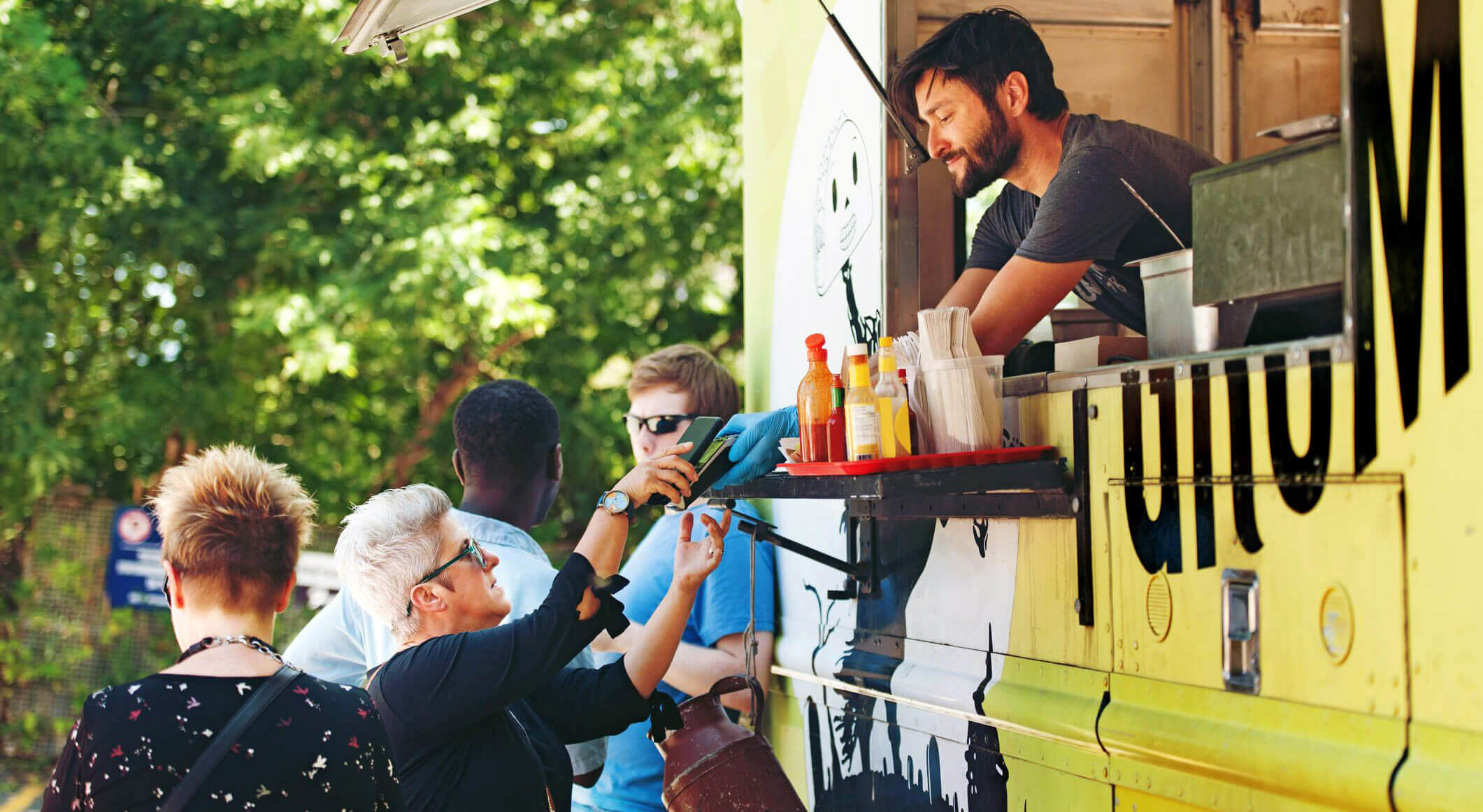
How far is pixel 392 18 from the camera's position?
142 inches

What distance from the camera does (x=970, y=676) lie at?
9.16ft

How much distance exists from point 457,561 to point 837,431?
A: 2.75 ft

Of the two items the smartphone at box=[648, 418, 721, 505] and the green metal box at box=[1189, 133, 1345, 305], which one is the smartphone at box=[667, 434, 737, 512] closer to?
the smartphone at box=[648, 418, 721, 505]

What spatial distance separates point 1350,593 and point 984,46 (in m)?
1.78

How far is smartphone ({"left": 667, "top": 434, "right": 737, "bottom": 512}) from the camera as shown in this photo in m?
2.87

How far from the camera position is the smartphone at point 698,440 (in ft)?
9.59

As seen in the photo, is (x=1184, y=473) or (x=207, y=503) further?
(x=207, y=503)

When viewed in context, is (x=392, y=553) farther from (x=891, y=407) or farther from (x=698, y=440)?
(x=891, y=407)

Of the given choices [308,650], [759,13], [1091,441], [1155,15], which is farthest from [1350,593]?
[759,13]

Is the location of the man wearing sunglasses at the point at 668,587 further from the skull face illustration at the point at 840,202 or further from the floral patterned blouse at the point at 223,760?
the floral patterned blouse at the point at 223,760

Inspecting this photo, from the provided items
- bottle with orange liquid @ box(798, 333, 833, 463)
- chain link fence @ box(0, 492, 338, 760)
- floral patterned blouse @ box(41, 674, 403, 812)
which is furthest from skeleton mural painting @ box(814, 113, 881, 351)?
chain link fence @ box(0, 492, 338, 760)

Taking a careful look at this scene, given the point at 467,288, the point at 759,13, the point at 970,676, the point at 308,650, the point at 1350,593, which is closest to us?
the point at 1350,593

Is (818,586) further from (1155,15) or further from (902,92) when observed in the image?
(1155,15)

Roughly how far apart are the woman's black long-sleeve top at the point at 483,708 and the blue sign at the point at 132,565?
8.13m
